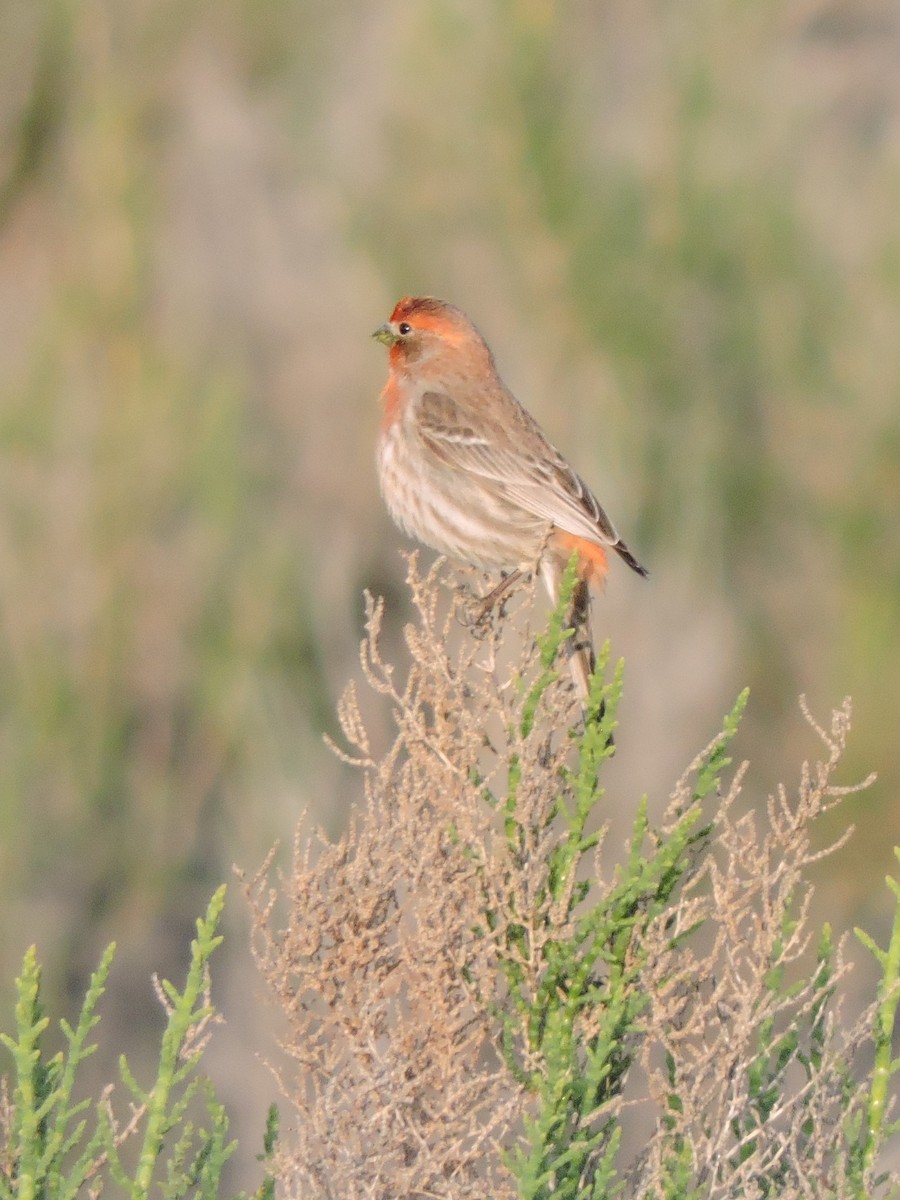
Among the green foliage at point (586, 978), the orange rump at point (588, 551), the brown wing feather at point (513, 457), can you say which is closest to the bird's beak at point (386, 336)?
the brown wing feather at point (513, 457)

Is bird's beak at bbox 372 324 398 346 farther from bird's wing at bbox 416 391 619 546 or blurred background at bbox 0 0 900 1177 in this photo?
blurred background at bbox 0 0 900 1177

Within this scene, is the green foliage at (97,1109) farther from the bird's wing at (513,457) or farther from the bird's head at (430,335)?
the bird's head at (430,335)

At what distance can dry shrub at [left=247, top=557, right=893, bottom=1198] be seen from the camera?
342 cm

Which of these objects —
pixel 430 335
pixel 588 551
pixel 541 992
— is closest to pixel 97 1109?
pixel 541 992

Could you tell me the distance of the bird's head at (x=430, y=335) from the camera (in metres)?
6.77

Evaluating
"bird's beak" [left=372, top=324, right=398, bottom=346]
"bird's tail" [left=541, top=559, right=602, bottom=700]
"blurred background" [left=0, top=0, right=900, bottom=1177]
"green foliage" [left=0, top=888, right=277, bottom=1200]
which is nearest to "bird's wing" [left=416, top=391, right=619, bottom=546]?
"bird's tail" [left=541, top=559, right=602, bottom=700]

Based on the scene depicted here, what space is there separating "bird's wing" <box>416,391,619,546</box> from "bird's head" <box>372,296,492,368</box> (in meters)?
0.21

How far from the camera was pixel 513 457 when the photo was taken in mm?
6379

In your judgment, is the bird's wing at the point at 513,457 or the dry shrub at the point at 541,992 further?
the bird's wing at the point at 513,457

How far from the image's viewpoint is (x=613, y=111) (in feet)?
32.6

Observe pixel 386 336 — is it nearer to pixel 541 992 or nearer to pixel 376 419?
pixel 376 419

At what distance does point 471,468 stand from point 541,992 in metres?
3.07

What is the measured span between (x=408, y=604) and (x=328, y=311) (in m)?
1.98

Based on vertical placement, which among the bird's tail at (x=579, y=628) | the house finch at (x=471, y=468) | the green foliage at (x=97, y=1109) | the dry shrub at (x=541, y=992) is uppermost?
the house finch at (x=471, y=468)
